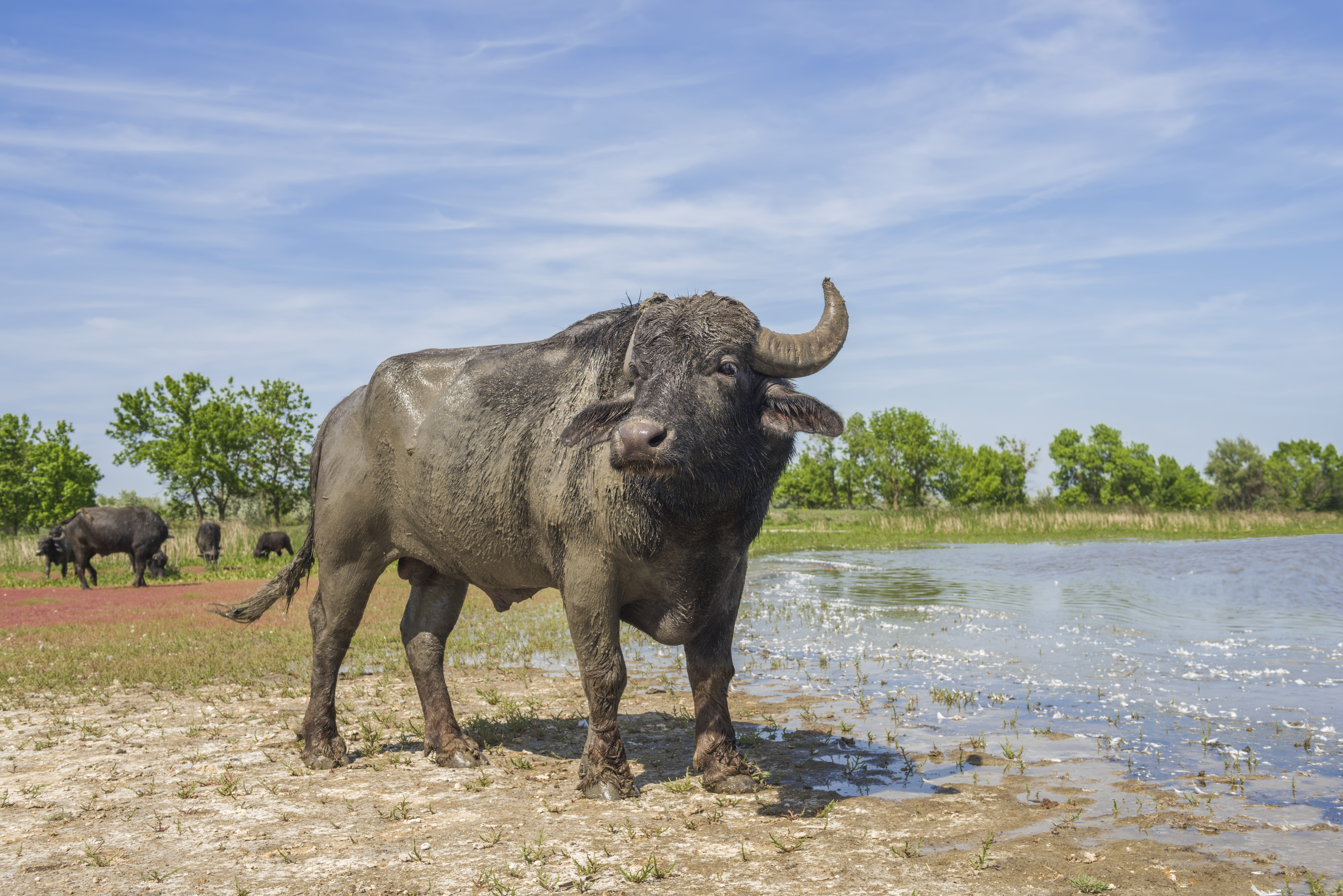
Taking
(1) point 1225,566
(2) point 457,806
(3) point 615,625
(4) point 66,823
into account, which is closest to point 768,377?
(3) point 615,625

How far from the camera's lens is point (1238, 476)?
81562 mm

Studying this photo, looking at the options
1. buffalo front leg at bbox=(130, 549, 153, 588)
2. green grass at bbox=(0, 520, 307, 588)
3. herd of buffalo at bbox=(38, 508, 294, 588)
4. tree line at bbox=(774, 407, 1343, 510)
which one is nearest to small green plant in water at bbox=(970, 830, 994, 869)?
green grass at bbox=(0, 520, 307, 588)

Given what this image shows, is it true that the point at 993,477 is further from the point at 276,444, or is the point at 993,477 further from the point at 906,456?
the point at 276,444

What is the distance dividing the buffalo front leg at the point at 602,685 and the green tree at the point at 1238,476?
8410 centimetres

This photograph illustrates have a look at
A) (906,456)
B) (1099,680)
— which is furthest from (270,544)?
(906,456)

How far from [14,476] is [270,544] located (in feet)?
142

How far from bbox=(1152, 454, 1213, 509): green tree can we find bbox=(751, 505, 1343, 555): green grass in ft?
123

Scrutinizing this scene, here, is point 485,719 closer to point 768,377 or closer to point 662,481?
point 662,481

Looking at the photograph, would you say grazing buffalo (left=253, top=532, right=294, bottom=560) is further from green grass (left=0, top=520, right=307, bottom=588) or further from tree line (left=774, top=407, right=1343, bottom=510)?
tree line (left=774, top=407, right=1343, bottom=510)

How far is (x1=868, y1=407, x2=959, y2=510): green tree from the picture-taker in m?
83.6

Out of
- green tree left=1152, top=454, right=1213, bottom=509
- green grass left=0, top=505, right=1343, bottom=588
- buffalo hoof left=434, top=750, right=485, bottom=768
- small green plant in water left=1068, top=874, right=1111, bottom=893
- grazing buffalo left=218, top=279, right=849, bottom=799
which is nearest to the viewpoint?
small green plant in water left=1068, top=874, right=1111, bottom=893

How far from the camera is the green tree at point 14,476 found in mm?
59125

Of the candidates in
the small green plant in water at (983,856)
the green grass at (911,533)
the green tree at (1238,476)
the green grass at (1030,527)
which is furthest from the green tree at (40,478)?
the green tree at (1238,476)

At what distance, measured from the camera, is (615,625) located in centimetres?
525
